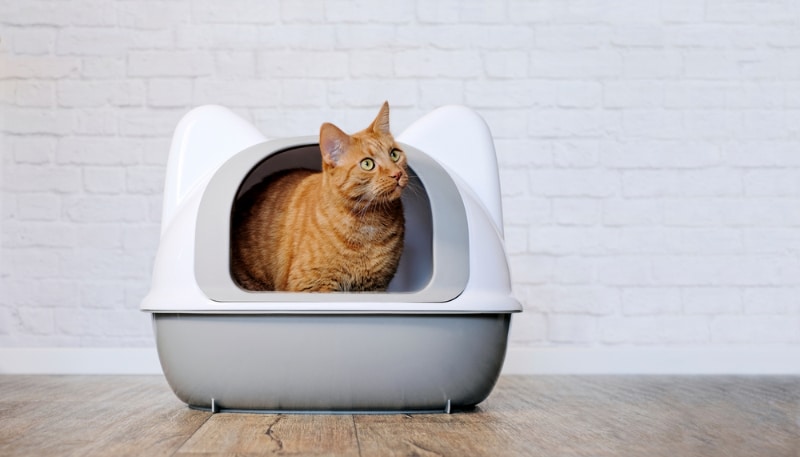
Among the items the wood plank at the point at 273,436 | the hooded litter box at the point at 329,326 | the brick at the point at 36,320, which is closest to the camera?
the wood plank at the point at 273,436

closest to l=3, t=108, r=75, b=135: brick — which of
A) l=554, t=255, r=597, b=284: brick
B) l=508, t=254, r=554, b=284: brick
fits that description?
l=508, t=254, r=554, b=284: brick

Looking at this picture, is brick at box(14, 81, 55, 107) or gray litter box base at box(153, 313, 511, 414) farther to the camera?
brick at box(14, 81, 55, 107)

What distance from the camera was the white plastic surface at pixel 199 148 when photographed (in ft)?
4.92

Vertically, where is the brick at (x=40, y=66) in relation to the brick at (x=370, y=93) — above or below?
above

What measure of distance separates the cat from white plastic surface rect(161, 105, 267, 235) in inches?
6.7

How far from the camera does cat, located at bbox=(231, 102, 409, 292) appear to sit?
1.42m

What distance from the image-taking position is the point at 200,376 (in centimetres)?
134

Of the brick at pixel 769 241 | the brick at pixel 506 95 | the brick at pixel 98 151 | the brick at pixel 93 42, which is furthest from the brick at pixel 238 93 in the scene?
the brick at pixel 769 241

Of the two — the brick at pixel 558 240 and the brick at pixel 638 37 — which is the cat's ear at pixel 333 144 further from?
the brick at pixel 638 37

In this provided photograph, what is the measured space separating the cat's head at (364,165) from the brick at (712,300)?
3.80ft

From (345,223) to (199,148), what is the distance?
0.33 metres

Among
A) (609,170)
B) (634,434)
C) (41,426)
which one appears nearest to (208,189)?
(41,426)

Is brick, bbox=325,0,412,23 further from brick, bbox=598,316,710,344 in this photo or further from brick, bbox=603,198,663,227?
brick, bbox=598,316,710,344

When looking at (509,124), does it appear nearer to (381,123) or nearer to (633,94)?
(633,94)
